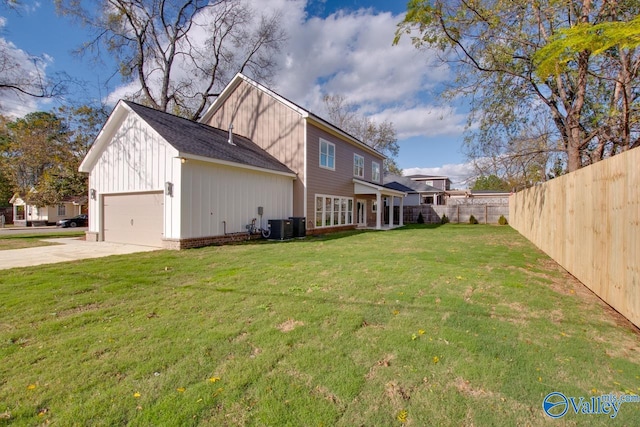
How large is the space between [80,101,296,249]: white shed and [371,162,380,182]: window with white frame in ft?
33.8

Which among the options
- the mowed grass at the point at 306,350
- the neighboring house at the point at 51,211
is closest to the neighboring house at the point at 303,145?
the mowed grass at the point at 306,350

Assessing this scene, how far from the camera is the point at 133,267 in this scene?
6.71 metres

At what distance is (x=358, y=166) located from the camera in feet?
64.3

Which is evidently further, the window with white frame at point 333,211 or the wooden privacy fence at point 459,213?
the wooden privacy fence at point 459,213

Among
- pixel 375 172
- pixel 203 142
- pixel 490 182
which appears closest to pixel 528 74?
pixel 203 142

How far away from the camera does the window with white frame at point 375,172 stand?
71.4ft

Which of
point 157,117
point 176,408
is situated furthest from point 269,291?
point 157,117

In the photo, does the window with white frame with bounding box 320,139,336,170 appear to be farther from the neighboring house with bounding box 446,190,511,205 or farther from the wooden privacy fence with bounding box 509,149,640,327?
the neighboring house with bounding box 446,190,511,205

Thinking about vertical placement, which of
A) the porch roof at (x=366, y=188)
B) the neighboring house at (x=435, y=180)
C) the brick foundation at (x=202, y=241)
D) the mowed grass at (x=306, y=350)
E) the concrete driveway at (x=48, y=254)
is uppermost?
the neighboring house at (x=435, y=180)

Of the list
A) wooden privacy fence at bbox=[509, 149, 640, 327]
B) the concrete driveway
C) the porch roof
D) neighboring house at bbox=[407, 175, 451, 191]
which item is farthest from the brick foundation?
neighboring house at bbox=[407, 175, 451, 191]

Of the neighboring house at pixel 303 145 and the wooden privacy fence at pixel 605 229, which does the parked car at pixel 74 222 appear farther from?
the wooden privacy fence at pixel 605 229

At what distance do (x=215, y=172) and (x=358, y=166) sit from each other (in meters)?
11.0

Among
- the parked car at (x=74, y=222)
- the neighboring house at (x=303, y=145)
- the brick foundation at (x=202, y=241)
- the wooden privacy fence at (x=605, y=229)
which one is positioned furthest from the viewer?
the parked car at (x=74, y=222)

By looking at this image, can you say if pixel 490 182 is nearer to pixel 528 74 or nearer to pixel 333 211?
pixel 333 211
